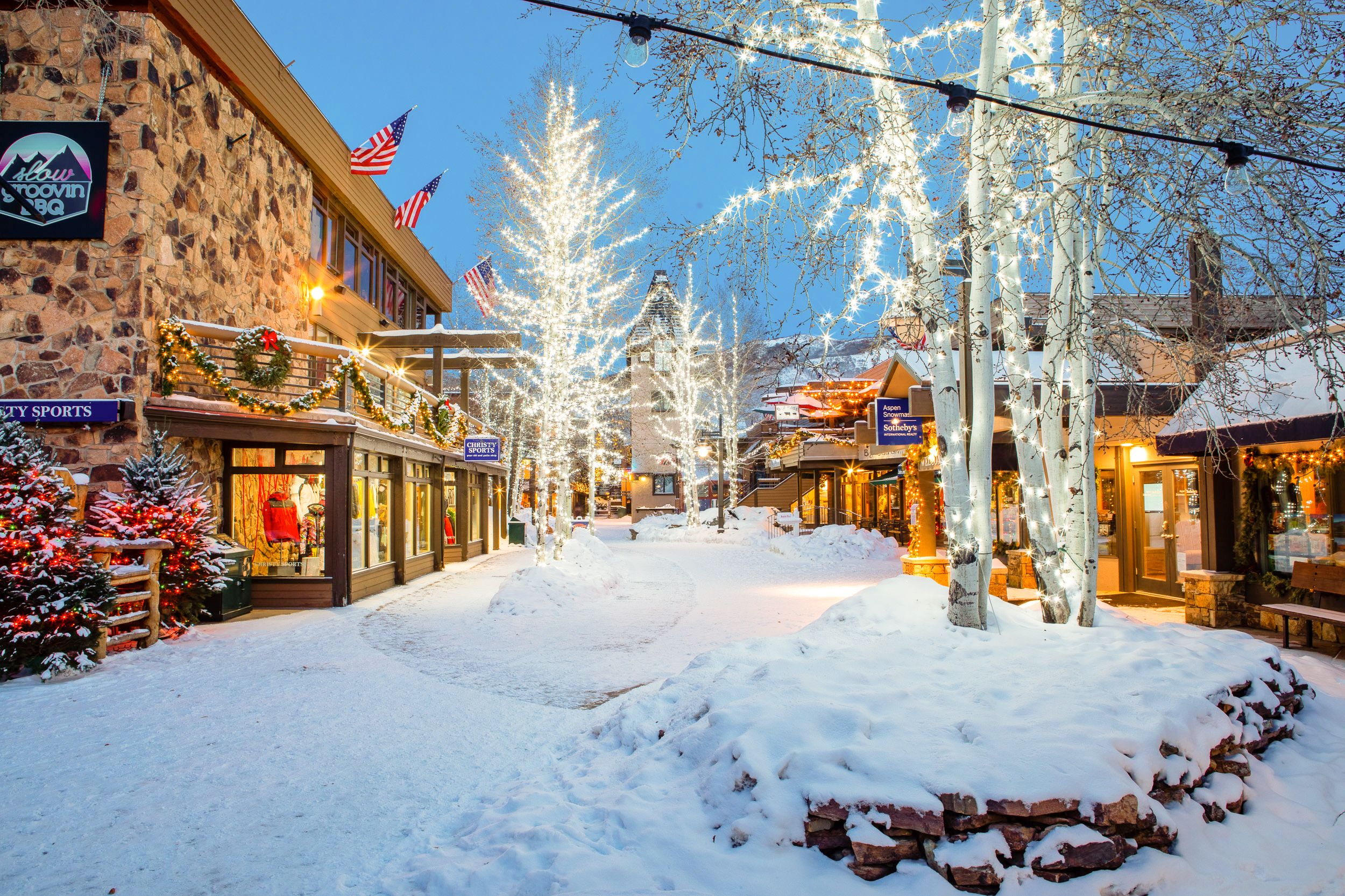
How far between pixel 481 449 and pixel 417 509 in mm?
2273

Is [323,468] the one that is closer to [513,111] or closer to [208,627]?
[208,627]

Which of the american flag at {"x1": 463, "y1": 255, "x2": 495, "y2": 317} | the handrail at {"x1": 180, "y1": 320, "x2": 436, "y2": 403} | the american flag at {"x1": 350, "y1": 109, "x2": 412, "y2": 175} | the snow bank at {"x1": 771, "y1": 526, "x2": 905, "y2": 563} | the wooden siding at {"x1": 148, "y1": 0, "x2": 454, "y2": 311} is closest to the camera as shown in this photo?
the handrail at {"x1": 180, "y1": 320, "x2": 436, "y2": 403}

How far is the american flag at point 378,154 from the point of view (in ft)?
51.3

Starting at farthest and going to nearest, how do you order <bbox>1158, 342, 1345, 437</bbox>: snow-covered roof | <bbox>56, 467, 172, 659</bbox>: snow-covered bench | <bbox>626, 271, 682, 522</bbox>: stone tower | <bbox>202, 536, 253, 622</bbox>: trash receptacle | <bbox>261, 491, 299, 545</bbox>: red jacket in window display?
<bbox>626, 271, 682, 522</bbox>: stone tower
<bbox>261, 491, 299, 545</bbox>: red jacket in window display
<bbox>202, 536, 253, 622</bbox>: trash receptacle
<bbox>56, 467, 172, 659</bbox>: snow-covered bench
<bbox>1158, 342, 1345, 437</bbox>: snow-covered roof

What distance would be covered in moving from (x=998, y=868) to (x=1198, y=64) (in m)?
5.26

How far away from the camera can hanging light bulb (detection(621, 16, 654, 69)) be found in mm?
4027

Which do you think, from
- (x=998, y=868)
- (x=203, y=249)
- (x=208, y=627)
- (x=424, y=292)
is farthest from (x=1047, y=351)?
(x=424, y=292)

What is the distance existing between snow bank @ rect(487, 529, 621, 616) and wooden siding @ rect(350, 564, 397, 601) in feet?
8.95

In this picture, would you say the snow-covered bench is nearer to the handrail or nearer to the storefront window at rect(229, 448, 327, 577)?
the handrail

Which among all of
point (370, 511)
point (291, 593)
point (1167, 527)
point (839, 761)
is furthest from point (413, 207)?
point (839, 761)

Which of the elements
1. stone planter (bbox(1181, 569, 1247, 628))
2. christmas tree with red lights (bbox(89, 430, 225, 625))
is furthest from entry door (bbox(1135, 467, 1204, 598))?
christmas tree with red lights (bbox(89, 430, 225, 625))

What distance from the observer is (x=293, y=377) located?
12977mm

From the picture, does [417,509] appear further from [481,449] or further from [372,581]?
[372,581]

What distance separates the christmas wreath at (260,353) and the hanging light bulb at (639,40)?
9.27m
